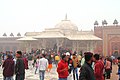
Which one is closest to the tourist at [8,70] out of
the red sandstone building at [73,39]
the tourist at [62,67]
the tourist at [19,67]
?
the tourist at [19,67]

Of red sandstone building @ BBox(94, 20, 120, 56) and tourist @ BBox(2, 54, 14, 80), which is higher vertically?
tourist @ BBox(2, 54, 14, 80)

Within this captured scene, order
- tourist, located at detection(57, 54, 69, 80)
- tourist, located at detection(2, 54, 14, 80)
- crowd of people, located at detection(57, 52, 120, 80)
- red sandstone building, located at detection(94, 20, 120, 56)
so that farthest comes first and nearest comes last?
red sandstone building, located at detection(94, 20, 120, 56), tourist, located at detection(2, 54, 14, 80), tourist, located at detection(57, 54, 69, 80), crowd of people, located at detection(57, 52, 120, 80)

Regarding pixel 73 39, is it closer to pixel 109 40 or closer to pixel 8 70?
pixel 109 40

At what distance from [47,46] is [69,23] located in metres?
9.59

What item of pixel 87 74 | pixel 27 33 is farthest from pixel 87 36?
pixel 87 74

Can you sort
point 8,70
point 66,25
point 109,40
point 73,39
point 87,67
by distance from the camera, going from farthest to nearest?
point 66,25
point 109,40
point 73,39
point 8,70
point 87,67

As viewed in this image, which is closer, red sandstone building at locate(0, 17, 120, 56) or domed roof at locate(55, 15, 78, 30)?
red sandstone building at locate(0, 17, 120, 56)

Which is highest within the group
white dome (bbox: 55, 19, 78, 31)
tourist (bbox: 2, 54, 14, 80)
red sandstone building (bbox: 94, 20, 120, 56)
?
white dome (bbox: 55, 19, 78, 31)

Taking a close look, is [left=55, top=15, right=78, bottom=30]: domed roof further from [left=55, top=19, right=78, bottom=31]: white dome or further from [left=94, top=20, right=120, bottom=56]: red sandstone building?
[left=94, top=20, right=120, bottom=56]: red sandstone building

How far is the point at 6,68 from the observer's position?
22.6 feet

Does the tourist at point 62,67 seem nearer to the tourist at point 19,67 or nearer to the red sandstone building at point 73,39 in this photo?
the tourist at point 19,67

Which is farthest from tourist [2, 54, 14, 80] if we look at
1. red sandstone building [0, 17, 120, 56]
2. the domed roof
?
the domed roof

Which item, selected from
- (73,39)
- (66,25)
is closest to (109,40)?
(66,25)

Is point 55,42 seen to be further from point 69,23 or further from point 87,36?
point 69,23
